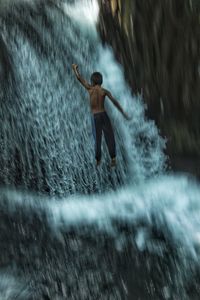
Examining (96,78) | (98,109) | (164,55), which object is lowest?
(98,109)

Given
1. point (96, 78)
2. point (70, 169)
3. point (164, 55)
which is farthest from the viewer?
point (70, 169)

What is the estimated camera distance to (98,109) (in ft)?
9.50

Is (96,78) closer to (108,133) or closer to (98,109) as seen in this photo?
(98,109)

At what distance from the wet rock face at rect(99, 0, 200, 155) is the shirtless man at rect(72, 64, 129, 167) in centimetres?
99

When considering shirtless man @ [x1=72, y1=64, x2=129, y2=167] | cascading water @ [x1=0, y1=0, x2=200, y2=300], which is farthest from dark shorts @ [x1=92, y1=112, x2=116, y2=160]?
cascading water @ [x1=0, y1=0, x2=200, y2=300]

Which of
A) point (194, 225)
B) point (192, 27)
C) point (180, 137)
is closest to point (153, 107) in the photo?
point (180, 137)

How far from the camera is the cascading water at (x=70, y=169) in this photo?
3.35 meters

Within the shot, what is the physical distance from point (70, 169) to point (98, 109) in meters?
1.63

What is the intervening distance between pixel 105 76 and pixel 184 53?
850mm

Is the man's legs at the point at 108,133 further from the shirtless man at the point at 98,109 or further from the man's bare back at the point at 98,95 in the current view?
the man's bare back at the point at 98,95

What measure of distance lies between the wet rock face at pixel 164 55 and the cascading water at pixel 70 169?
144 mm

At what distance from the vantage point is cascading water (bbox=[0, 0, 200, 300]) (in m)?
3.35

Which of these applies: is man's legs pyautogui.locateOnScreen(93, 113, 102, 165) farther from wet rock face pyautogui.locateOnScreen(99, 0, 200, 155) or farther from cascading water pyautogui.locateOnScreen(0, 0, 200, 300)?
wet rock face pyautogui.locateOnScreen(99, 0, 200, 155)

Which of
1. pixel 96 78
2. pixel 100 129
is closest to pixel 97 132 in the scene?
pixel 100 129
